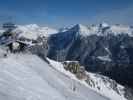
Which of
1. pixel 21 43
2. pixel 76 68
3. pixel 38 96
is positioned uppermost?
pixel 21 43

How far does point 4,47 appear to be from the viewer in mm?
50406

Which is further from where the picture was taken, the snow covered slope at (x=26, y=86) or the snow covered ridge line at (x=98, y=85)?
the snow covered ridge line at (x=98, y=85)

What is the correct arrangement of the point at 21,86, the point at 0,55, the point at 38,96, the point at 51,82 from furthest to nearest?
the point at 0,55, the point at 51,82, the point at 21,86, the point at 38,96

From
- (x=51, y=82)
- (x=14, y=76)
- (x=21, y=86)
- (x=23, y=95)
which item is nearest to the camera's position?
(x=23, y=95)

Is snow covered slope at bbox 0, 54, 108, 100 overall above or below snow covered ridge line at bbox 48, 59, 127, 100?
above

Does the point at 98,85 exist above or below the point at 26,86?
below

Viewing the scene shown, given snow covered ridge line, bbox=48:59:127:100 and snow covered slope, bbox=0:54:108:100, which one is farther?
snow covered ridge line, bbox=48:59:127:100

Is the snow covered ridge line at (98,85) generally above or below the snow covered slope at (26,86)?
below

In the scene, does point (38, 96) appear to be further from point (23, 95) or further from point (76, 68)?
point (76, 68)

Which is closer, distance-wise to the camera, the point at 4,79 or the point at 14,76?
the point at 4,79

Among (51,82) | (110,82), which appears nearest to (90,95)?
(51,82)

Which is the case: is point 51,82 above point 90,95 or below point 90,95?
above

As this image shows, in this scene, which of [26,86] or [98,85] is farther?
[98,85]

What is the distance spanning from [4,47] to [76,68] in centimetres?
2265
